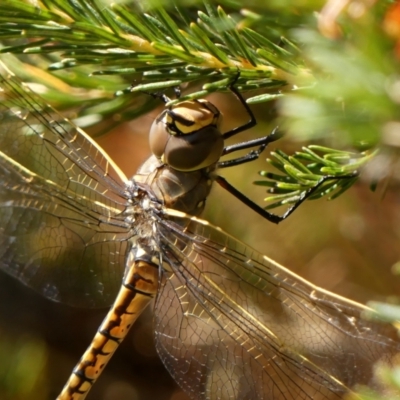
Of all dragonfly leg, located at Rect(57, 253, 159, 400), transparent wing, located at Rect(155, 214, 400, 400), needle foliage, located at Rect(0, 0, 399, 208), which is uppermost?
needle foliage, located at Rect(0, 0, 399, 208)

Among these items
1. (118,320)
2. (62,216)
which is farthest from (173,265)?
(62,216)

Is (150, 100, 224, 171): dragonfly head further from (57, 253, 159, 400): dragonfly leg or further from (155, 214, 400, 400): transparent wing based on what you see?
(57, 253, 159, 400): dragonfly leg

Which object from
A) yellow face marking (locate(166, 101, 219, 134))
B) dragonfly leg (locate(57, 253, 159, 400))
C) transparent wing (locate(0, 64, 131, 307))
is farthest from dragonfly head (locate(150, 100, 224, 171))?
dragonfly leg (locate(57, 253, 159, 400))

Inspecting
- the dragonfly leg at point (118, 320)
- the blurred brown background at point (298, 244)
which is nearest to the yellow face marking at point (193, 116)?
the blurred brown background at point (298, 244)

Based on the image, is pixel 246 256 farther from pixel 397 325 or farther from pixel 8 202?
pixel 8 202

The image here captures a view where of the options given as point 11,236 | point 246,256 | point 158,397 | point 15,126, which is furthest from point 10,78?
point 158,397

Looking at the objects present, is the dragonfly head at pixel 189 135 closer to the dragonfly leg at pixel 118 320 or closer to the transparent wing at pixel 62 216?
the transparent wing at pixel 62 216
